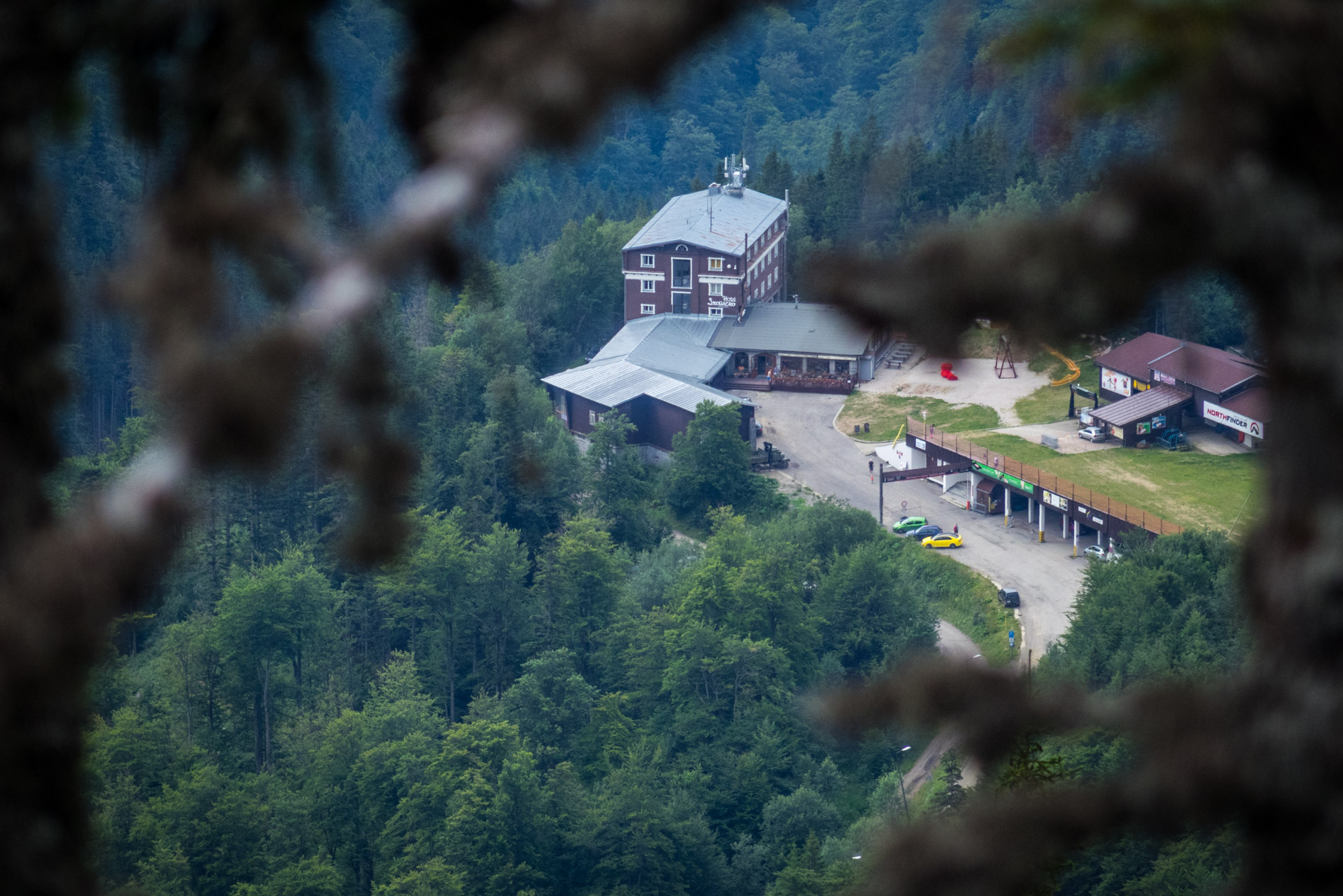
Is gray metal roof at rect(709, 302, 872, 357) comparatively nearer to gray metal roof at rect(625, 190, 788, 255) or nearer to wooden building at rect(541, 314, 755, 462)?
wooden building at rect(541, 314, 755, 462)

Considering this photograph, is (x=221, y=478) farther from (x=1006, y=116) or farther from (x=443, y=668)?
(x=1006, y=116)

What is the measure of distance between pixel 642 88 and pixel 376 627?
180ft

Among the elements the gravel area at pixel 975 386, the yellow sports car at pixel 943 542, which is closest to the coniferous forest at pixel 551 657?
the yellow sports car at pixel 943 542

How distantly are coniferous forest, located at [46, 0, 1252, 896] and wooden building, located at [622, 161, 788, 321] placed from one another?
21.4ft

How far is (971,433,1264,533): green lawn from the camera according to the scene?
49969mm

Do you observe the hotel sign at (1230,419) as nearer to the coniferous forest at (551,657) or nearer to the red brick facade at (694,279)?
the coniferous forest at (551,657)

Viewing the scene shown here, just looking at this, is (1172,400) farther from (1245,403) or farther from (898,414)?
(898,414)

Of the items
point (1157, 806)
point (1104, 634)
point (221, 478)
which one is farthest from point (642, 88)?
point (221, 478)

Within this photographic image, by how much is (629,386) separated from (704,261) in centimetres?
1021

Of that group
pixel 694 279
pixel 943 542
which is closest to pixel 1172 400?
pixel 943 542

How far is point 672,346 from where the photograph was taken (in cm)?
6862

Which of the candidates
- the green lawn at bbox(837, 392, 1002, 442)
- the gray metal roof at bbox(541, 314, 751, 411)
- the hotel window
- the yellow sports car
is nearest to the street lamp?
the yellow sports car

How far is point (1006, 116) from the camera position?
63312mm

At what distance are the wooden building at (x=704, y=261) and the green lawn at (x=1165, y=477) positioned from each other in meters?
18.6
